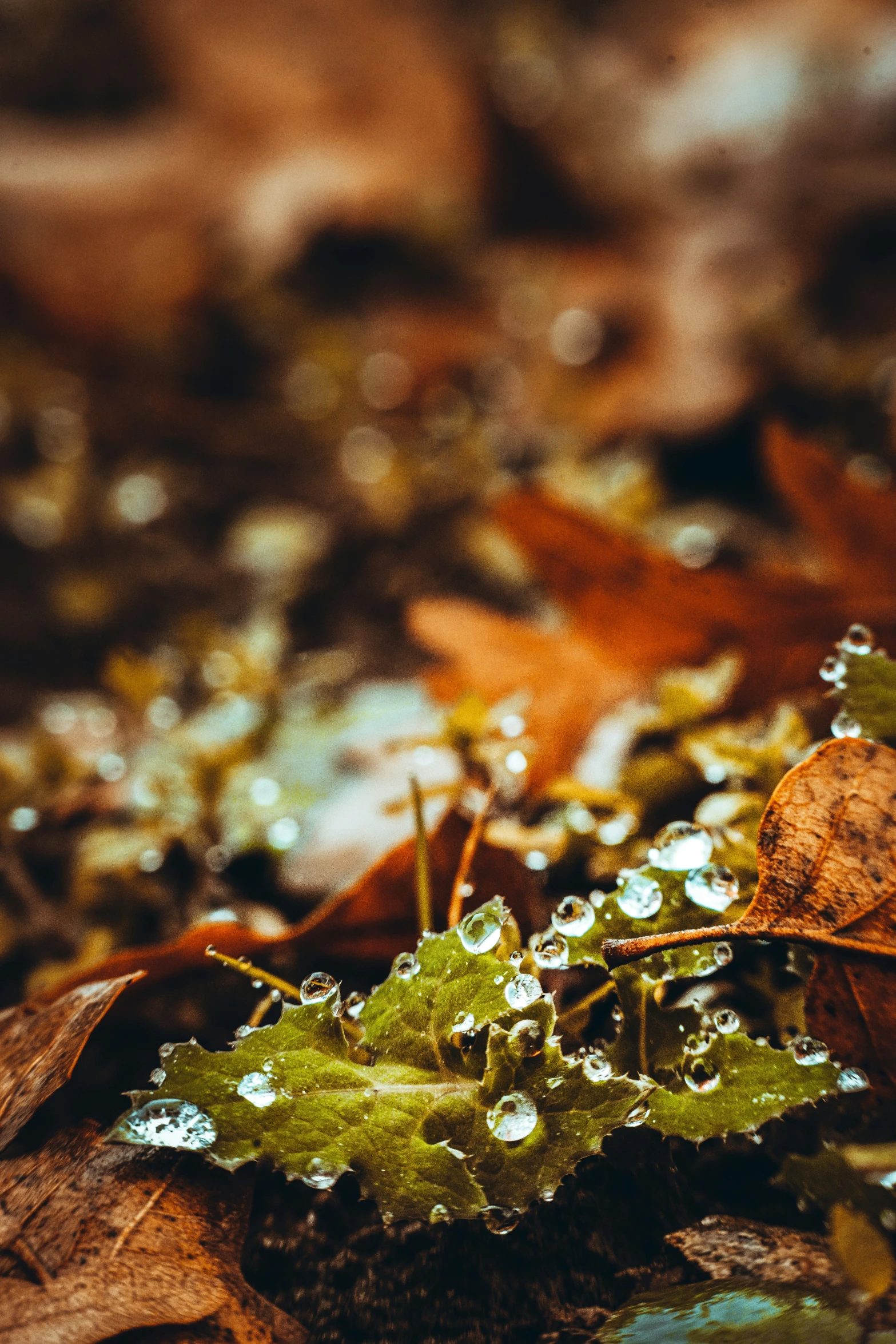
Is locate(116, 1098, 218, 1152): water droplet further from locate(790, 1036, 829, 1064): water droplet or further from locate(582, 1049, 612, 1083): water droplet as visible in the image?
locate(790, 1036, 829, 1064): water droplet

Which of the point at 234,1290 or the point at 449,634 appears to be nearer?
the point at 234,1290

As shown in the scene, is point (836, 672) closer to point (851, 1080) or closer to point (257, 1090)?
point (851, 1080)

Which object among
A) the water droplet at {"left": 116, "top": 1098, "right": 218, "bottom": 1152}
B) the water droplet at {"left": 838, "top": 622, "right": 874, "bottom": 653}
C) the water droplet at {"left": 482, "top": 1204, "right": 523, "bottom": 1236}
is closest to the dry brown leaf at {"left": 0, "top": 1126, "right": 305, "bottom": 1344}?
the water droplet at {"left": 116, "top": 1098, "right": 218, "bottom": 1152}

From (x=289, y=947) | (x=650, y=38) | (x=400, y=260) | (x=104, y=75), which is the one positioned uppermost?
(x=104, y=75)

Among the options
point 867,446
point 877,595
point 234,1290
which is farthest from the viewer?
point 867,446

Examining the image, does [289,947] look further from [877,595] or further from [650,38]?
[650,38]

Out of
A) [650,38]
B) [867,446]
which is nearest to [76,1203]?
[867,446]

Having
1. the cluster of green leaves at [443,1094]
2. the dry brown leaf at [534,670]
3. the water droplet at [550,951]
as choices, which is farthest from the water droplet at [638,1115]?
the dry brown leaf at [534,670]

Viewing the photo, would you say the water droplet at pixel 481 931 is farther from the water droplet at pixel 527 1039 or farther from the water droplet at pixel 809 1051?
→ the water droplet at pixel 809 1051
